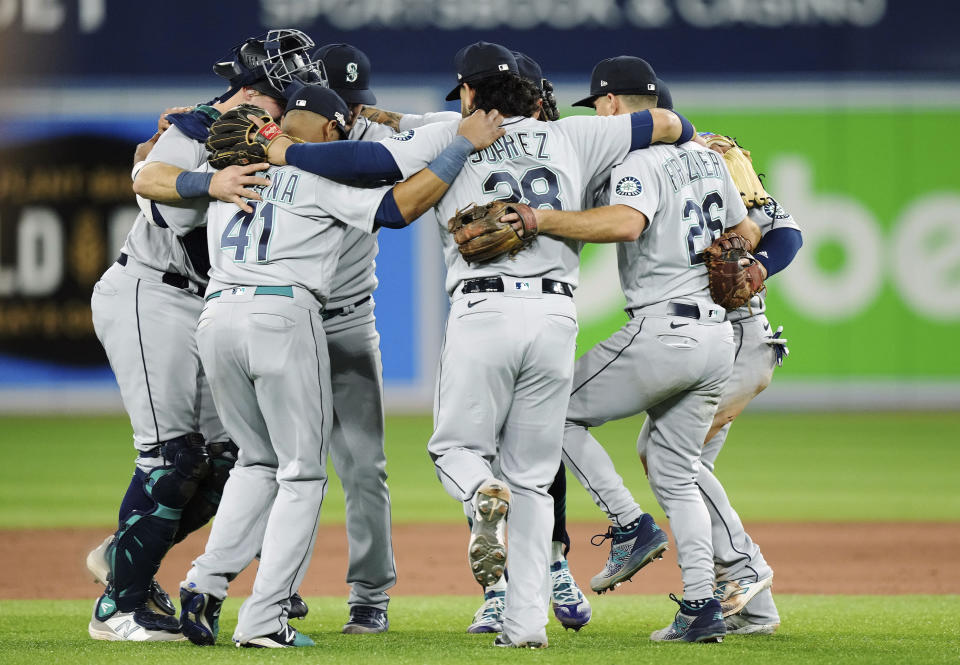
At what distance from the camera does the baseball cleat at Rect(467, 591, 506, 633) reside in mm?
4672

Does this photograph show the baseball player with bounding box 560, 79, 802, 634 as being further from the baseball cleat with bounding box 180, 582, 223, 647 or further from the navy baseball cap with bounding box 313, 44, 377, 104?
the baseball cleat with bounding box 180, 582, 223, 647

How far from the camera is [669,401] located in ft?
14.7

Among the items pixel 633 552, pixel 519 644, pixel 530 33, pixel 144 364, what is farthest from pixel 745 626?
pixel 530 33

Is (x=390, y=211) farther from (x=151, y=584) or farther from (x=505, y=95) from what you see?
(x=151, y=584)

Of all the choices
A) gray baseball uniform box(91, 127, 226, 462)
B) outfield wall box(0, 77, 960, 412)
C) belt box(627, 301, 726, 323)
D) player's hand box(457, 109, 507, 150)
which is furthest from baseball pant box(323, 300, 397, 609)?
outfield wall box(0, 77, 960, 412)

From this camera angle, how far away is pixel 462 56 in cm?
423

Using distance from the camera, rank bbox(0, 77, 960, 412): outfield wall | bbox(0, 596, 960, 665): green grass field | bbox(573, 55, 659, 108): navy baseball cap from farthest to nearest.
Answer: bbox(0, 77, 960, 412): outfield wall
bbox(573, 55, 659, 108): navy baseball cap
bbox(0, 596, 960, 665): green grass field

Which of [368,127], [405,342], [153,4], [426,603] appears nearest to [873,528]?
[426,603]

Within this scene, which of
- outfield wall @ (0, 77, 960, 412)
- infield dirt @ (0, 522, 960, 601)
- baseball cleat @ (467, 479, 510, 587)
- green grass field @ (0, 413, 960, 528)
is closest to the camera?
baseball cleat @ (467, 479, 510, 587)

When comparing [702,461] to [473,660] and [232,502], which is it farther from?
[232,502]

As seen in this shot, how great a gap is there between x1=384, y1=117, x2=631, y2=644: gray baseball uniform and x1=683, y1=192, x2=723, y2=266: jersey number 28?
1.40 feet

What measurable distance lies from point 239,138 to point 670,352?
1.57 metres

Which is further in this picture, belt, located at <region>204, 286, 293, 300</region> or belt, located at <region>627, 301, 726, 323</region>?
belt, located at <region>627, 301, 726, 323</region>

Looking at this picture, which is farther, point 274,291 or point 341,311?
point 341,311
